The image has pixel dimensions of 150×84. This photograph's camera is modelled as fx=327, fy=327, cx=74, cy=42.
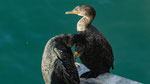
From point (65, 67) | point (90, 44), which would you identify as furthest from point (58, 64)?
point (90, 44)

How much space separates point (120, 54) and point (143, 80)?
0.89 meters

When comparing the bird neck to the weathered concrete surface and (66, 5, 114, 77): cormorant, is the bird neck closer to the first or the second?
(66, 5, 114, 77): cormorant

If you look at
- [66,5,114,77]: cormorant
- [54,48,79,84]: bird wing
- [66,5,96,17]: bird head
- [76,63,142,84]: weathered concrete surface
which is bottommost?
[76,63,142,84]: weathered concrete surface

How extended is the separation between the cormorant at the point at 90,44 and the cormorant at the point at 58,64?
0.51 m

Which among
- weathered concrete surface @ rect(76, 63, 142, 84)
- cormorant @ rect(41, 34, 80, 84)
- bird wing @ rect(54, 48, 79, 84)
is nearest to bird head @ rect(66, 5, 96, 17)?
cormorant @ rect(41, 34, 80, 84)

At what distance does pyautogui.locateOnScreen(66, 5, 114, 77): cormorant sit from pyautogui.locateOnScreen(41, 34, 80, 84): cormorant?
505mm

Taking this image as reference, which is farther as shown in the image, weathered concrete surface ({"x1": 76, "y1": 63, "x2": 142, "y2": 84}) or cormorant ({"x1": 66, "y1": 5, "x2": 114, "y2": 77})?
weathered concrete surface ({"x1": 76, "y1": 63, "x2": 142, "y2": 84})

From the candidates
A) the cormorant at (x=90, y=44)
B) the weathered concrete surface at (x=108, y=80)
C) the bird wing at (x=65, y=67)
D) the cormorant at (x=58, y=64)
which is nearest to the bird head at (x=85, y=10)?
the cormorant at (x=90, y=44)

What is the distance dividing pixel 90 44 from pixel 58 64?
934mm

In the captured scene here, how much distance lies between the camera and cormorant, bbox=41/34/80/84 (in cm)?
427

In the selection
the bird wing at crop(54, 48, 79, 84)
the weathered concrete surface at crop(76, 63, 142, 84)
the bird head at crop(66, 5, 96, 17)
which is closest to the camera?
the bird wing at crop(54, 48, 79, 84)

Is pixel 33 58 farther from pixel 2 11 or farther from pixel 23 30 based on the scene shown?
pixel 2 11

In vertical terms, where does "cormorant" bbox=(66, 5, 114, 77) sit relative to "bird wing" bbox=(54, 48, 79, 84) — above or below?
above

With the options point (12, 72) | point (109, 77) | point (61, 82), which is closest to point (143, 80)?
point (109, 77)
